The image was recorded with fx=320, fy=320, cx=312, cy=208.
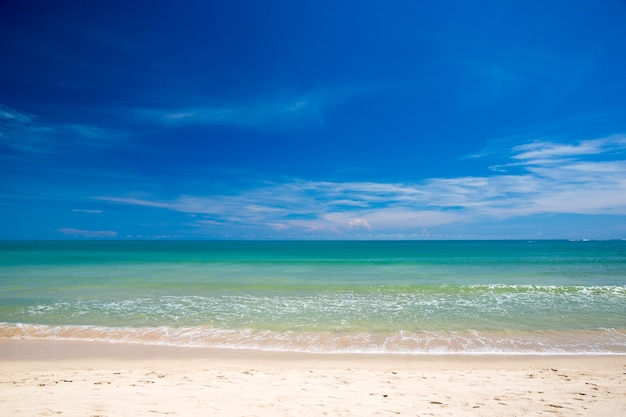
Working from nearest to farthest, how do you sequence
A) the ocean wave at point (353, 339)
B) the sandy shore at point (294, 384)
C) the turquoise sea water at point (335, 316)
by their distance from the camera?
the sandy shore at point (294, 384) < the ocean wave at point (353, 339) < the turquoise sea water at point (335, 316)

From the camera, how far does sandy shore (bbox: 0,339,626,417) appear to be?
16.9 ft

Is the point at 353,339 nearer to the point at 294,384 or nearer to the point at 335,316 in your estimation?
the point at 335,316

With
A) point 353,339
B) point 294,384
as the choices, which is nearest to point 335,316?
point 353,339

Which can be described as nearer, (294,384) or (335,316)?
(294,384)

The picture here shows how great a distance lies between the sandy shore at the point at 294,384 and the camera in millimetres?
5148

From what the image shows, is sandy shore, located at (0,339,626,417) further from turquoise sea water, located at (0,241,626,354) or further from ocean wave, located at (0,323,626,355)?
turquoise sea water, located at (0,241,626,354)

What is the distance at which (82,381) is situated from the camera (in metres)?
6.49

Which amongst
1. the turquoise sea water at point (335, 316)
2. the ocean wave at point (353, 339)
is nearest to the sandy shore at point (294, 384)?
the ocean wave at point (353, 339)

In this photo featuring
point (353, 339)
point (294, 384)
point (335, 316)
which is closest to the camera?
point (294, 384)

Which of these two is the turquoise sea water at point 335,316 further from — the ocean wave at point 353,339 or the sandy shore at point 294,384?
the sandy shore at point 294,384

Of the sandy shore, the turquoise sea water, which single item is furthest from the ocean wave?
the sandy shore

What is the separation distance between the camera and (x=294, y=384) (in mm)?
6398

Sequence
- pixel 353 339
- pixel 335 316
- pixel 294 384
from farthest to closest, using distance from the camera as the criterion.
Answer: pixel 335 316, pixel 353 339, pixel 294 384

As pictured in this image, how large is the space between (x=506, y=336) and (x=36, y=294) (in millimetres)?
22826
